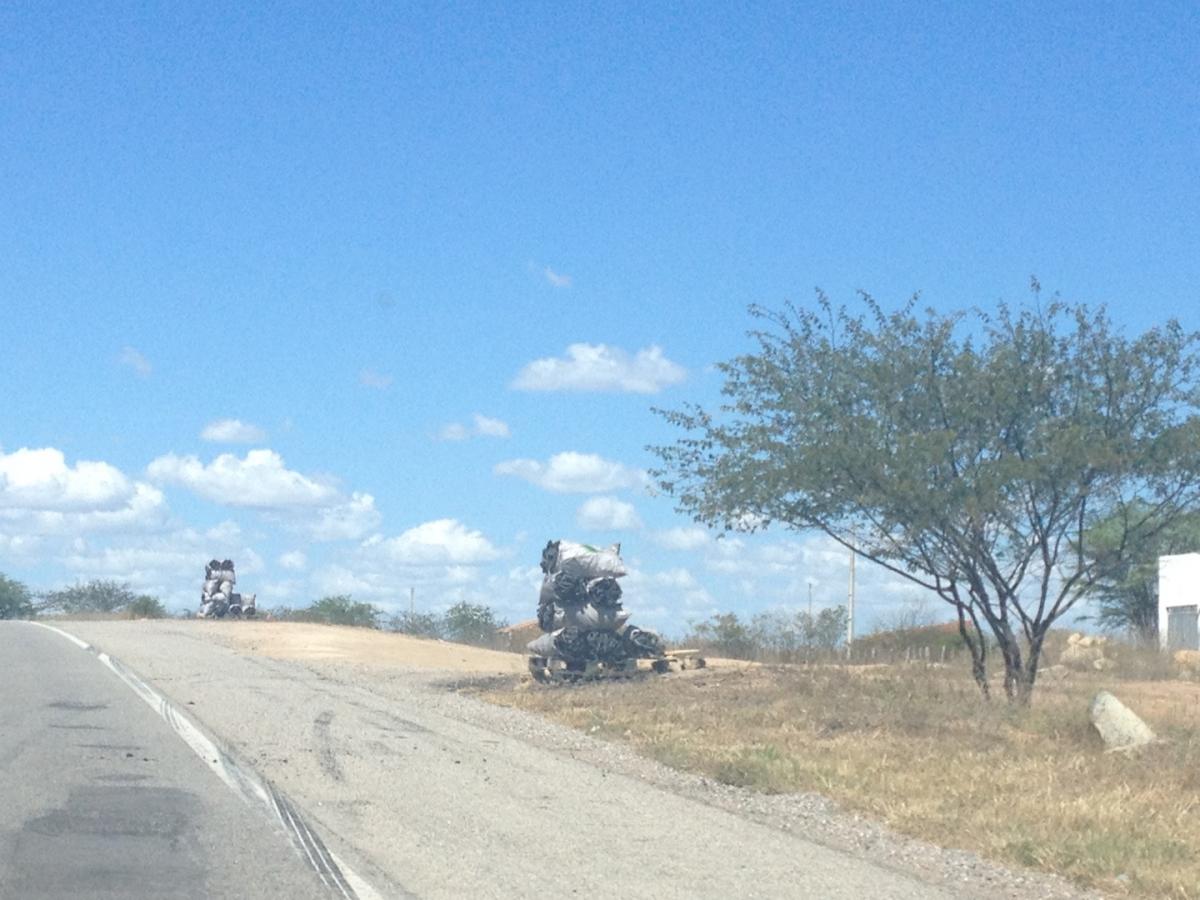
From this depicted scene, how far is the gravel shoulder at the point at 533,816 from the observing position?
30.0ft

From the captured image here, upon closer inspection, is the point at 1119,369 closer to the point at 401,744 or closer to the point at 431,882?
the point at 401,744

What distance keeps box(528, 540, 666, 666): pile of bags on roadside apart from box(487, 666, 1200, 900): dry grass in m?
1.61

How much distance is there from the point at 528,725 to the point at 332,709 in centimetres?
256

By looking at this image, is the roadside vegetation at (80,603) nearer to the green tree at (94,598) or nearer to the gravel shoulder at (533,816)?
the green tree at (94,598)

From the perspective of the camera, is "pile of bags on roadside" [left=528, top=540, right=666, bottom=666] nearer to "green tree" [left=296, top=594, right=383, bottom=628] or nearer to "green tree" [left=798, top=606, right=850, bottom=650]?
"green tree" [left=798, top=606, right=850, bottom=650]

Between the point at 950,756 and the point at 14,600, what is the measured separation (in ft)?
280

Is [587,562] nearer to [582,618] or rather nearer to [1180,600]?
[582,618]

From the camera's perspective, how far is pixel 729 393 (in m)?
21.7

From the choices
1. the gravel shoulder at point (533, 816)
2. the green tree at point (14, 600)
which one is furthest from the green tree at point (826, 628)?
the green tree at point (14, 600)

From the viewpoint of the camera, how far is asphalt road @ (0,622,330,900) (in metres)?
8.34

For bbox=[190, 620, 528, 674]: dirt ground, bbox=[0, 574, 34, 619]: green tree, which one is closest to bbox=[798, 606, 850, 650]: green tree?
bbox=[190, 620, 528, 674]: dirt ground

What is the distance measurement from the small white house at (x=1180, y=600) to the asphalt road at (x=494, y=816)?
1019 inches

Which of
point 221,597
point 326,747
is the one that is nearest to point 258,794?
point 326,747

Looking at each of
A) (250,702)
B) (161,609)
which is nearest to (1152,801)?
(250,702)
